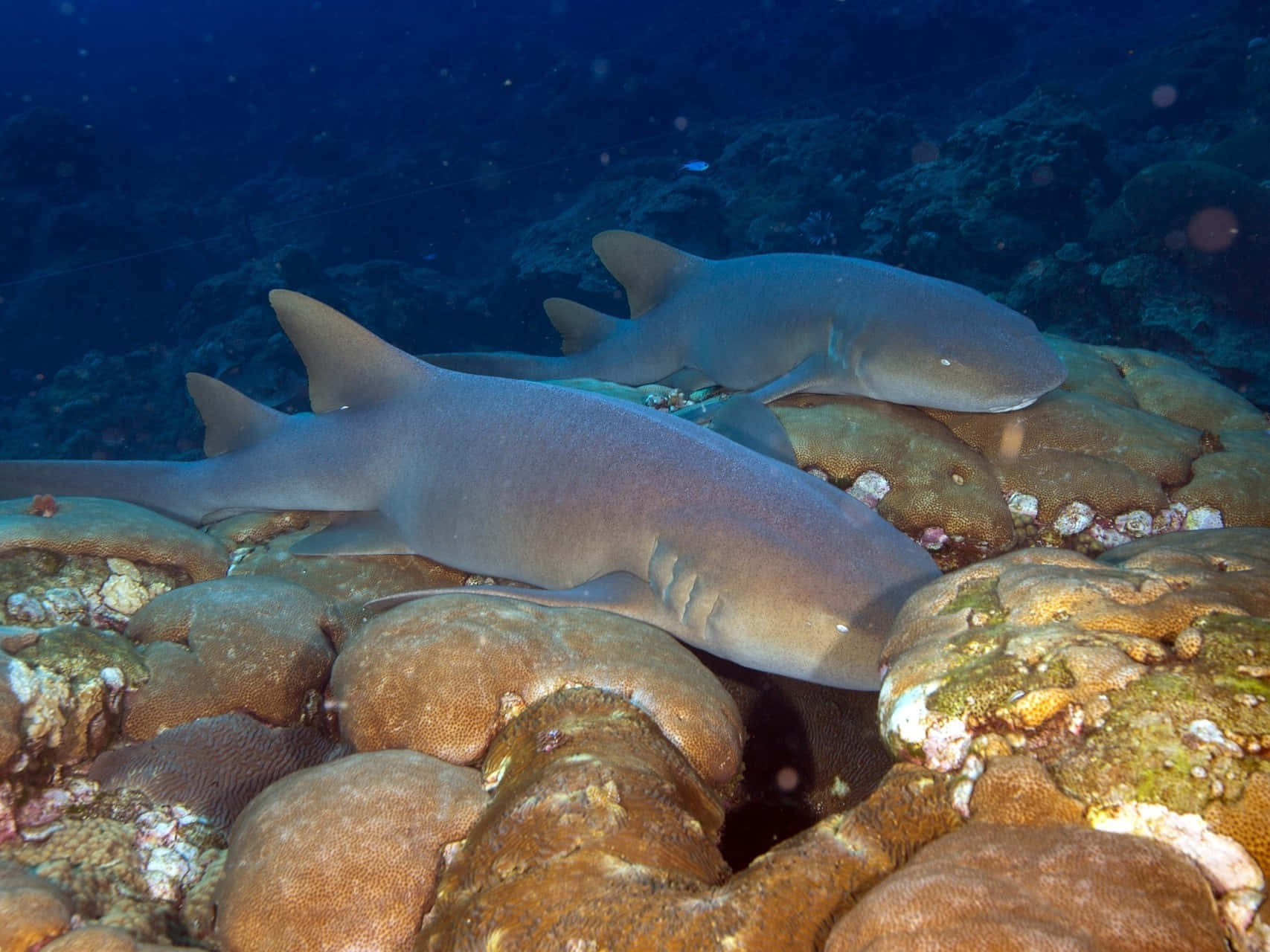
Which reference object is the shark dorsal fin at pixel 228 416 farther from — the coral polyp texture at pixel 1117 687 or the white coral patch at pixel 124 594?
the coral polyp texture at pixel 1117 687

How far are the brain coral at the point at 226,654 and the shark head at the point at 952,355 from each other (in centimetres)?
342

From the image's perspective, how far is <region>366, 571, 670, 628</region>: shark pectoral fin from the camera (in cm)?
303

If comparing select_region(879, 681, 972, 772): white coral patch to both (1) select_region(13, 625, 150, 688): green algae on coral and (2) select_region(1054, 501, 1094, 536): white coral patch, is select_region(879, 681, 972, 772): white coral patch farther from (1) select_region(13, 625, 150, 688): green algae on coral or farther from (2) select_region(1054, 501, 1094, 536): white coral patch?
(1) select_region(13, 625, 150, 688): green algae on coral

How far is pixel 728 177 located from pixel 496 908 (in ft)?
70.0

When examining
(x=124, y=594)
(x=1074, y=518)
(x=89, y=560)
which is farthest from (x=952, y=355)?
(x=89, y=560)

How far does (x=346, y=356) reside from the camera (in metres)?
4.16

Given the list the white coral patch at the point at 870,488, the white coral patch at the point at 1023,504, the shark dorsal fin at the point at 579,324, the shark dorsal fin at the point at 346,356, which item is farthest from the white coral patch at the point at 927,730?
the shark dorsal fin at the point at 579,324

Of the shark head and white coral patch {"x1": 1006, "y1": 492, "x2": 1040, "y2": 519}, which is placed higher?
the shark head

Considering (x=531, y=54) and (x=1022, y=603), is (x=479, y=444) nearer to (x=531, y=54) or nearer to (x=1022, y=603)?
(x=1022, y=603)

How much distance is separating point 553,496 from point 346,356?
1.66m

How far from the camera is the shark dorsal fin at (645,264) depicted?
5750mm

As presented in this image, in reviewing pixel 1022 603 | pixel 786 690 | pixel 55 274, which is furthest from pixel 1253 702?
pixel 55 274

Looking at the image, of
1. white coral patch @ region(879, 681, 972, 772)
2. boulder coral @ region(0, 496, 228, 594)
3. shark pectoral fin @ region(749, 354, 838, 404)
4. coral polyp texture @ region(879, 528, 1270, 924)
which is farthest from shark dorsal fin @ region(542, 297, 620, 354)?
white coral patch @ region(879, 681, 972, 772)

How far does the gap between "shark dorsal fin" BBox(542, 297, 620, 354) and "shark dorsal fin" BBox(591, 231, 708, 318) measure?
13.7 inches
